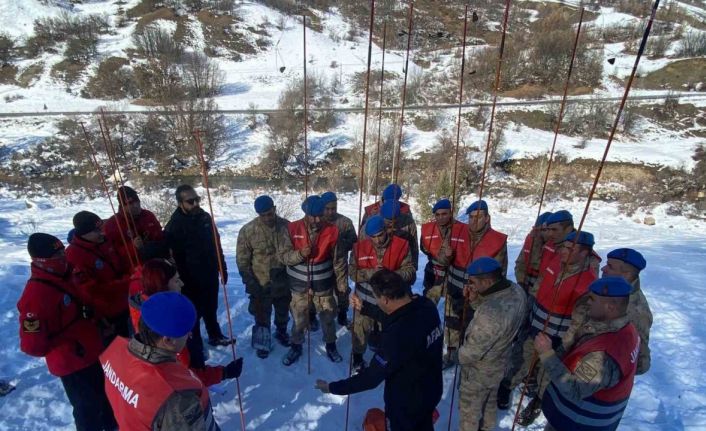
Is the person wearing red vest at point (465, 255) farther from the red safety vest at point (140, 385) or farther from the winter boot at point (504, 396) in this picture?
the red safety vest at point (140, 385)

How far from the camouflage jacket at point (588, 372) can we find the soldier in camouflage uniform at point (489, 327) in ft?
1.43

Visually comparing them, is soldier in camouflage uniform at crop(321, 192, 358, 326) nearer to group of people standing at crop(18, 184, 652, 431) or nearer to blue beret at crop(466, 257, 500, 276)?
group of people standing at crop(18, 184, 652, 431)

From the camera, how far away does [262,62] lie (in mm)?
34344

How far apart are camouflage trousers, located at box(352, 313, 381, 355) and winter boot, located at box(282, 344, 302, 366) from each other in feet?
2.17

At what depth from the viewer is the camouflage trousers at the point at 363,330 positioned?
4.29 m

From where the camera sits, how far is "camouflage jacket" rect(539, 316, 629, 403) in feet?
7.66

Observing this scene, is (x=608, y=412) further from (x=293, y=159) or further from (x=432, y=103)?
(x=432, y=103)

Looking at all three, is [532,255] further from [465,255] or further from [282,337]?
[282,337]

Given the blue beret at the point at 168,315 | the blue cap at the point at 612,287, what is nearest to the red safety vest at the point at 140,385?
the blue beret at the point at 168,315

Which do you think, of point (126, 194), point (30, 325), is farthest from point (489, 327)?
point (126, 194)

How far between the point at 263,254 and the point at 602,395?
11.0 feet

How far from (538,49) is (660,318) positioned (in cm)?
3258

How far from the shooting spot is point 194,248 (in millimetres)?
4246

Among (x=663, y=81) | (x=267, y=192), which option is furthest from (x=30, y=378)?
(x=663, y=81)
